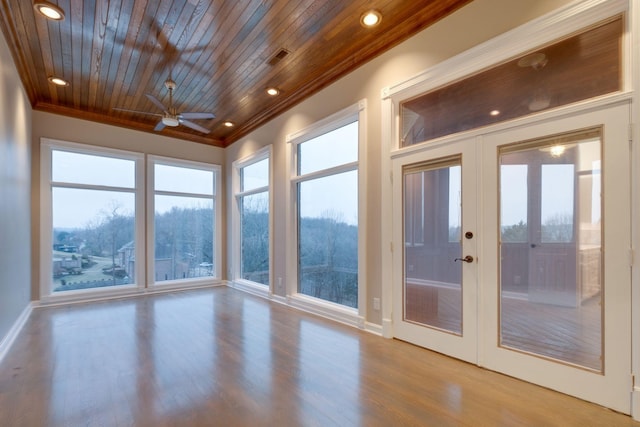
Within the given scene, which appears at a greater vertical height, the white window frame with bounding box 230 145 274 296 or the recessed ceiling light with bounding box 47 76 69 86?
the recessed ceiling light with bounding box 47 76 69 86

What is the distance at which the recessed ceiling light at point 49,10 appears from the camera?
9.58 feet

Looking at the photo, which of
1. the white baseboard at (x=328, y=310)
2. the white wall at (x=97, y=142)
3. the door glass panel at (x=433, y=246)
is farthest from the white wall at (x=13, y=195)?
the door glass panel at (x=433, y=246)

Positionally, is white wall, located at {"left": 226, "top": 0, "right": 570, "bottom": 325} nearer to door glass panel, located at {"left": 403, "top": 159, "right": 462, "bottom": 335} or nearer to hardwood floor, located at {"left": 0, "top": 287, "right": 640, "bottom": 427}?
door glass panel, located at {"left": 403, "top": 159, "right": 462, "bottom": 335}

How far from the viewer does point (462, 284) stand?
293 cm

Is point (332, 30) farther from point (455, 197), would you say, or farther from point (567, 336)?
point (567, 336)

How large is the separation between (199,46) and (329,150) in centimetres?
211

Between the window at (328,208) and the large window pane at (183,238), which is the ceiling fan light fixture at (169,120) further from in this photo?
the large window pane at (183,238)

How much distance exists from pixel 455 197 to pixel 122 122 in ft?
20.0

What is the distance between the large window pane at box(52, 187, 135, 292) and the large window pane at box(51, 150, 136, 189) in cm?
19

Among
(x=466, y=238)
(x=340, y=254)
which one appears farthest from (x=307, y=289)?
(x=466, y=238)

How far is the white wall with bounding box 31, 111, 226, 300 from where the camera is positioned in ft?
16.5

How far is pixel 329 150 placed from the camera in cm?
456

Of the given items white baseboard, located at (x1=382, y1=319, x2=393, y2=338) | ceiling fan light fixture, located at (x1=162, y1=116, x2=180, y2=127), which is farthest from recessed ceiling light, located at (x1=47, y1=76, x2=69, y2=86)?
white baseboard, located at (x1=382, y1=319, x2=393, y2=338)

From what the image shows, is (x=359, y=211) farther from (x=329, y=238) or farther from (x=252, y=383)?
(x=252, y=383)
